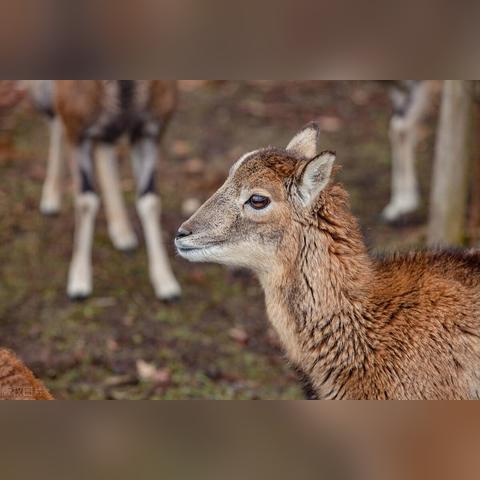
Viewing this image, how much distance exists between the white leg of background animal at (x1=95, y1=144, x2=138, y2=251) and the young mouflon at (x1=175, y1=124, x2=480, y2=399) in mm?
3486

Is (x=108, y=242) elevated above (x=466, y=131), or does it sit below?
below

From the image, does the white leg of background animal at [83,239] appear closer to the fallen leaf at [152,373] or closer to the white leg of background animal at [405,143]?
the fallen leaf at [152,373]

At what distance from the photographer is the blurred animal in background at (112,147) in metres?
6.86

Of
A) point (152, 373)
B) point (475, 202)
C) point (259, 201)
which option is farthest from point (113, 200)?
point (259, 201)

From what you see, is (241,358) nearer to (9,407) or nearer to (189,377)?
(189,377)

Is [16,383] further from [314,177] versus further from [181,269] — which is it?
[181,269]

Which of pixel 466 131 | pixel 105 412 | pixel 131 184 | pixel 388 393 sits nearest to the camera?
pixel 105 412

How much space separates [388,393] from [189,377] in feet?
9.90

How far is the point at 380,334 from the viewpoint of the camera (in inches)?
155

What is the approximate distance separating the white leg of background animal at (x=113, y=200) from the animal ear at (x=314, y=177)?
3651mm

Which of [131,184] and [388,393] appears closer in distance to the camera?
[388,393]

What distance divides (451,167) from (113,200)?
273cm

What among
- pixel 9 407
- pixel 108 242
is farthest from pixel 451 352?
pixel 108 242
